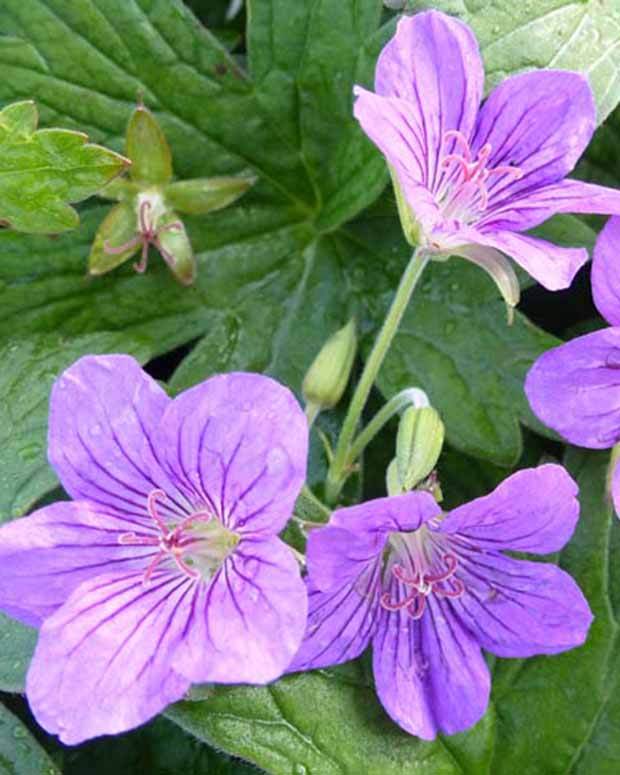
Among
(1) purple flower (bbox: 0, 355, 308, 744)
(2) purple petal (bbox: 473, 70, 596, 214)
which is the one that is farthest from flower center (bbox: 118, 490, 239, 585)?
(2) purple petal (bbox: 473, 70, 596, 214)

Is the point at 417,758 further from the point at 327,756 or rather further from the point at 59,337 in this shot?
the point at 59,337

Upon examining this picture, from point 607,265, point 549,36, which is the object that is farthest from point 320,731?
point 549,36

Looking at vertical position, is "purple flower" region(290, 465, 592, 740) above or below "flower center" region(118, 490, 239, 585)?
below

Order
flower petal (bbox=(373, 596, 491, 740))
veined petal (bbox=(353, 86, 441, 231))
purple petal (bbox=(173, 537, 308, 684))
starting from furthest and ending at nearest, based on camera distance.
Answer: flower petal (bbox=(373, 596, 491, 740)) → veined petal (bbox=(353, 86, 441, 231)) → purple petal (bbox=(173, 537, 308, 684))

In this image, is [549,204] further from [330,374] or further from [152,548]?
[152,548]

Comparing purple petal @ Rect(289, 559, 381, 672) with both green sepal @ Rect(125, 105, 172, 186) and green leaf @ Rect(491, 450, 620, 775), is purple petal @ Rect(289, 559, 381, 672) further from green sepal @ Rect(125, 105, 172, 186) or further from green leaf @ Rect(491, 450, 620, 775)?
green sepal @ Rect(125, 105, 172, 186)

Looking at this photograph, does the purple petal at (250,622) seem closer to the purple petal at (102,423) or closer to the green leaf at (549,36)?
the purple petal at (102,423)

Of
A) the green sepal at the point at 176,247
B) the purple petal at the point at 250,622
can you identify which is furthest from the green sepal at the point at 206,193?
the purple petal at the point at 250,622
